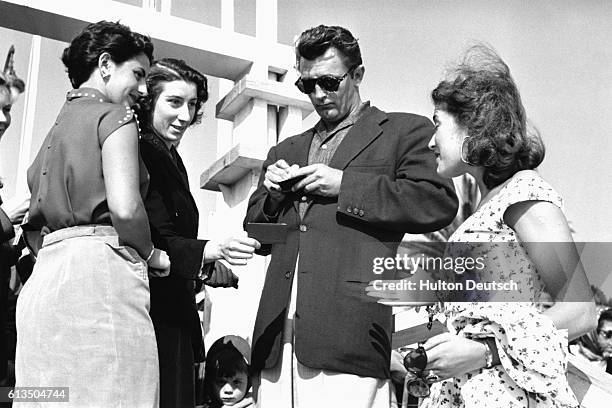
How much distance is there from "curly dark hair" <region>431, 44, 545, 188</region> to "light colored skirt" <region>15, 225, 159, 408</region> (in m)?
1.14

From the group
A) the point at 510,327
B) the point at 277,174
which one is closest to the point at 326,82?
the point at 277,174

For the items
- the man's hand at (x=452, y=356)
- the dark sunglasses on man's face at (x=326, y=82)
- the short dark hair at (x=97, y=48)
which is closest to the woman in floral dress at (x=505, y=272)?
the man's hand at (x=452, y=356)

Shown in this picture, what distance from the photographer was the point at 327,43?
3.01m

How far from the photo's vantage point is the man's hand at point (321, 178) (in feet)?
8.85

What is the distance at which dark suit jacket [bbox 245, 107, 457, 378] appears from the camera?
101 inches

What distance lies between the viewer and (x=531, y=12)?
16.9 ft

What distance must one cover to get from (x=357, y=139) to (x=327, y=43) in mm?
412

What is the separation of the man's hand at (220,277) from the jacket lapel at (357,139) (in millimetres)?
583

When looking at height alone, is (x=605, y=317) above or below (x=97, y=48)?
below

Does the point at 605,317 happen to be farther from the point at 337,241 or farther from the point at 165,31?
the point at 165,31

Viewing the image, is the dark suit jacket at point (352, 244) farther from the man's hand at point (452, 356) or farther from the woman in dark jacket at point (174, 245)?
the man's hand at point (452, 356)

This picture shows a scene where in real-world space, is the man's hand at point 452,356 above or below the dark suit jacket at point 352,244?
below

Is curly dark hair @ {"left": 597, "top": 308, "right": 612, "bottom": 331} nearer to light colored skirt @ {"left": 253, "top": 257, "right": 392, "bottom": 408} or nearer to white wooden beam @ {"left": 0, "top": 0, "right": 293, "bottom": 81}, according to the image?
white wooden beam @ {"left": 0, "top": 0, "right": 293, "bottom": 81}

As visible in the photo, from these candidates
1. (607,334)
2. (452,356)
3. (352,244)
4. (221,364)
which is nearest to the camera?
(452,356)
